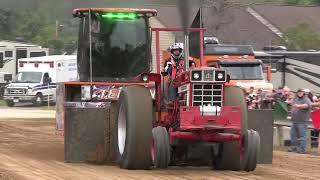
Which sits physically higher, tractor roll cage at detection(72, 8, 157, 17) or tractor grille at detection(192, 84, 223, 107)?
tractor roll cage at detection(72, 8, 157, 17)

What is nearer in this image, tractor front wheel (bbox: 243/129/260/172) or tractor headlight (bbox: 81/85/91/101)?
tractor front wheel (bbox: 243/129/260/172)

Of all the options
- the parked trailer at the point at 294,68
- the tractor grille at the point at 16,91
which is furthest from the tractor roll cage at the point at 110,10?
the tractor grille at the point at 16,91

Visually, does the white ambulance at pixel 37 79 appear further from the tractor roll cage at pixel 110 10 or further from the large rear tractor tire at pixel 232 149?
the large rear tractor tire at pixel 232 149

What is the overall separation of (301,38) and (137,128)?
1541 inches

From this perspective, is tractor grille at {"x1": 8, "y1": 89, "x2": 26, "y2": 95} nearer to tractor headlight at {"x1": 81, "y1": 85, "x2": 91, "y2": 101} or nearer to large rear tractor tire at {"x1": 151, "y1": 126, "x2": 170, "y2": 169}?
tractor headlight at {"x1": 81, "y1": 85, "x2": 91, "y2": 101}

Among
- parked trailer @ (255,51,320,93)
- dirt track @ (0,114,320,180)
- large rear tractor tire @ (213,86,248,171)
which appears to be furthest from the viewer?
parked trailer @ (255,51,320,93)

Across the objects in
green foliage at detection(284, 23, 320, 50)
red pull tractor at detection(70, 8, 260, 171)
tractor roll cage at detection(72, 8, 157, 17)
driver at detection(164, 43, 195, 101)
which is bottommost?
red pull tractor at detection(70, 8, 260, 171)

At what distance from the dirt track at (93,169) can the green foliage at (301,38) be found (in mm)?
33981

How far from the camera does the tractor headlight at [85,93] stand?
13.5 metres

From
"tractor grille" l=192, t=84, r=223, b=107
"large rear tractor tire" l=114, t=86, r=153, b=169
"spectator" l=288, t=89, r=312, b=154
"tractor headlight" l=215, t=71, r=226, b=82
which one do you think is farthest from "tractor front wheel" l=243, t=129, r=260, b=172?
"spectator" l=288, t=89, r=312, b=154

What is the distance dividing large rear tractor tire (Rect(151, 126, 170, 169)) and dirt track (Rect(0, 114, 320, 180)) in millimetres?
173

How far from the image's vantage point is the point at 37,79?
41.1 metres

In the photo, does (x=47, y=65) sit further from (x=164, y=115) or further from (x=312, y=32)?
(x=164, y=115)

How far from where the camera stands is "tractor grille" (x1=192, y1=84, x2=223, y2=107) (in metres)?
10.5
